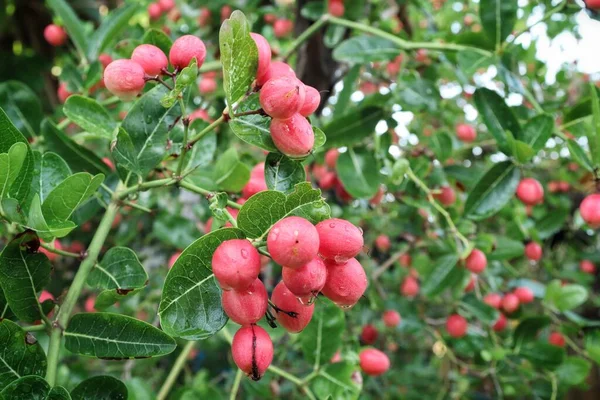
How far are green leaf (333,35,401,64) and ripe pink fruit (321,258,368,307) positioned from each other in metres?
0.74

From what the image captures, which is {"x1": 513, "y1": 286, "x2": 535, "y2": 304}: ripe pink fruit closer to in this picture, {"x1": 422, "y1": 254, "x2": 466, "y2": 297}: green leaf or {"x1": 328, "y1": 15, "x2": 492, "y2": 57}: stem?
{"x1": 422, "y1": 254, "x2": 466, "y2": 297}: green leaf

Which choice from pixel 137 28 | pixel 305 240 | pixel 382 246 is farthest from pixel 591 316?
pixel 305 240

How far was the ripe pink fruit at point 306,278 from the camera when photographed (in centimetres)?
56

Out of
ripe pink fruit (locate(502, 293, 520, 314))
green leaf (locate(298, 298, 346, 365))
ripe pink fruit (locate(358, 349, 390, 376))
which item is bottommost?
ripe pink fruit (locate(502, 293, 520, 314))

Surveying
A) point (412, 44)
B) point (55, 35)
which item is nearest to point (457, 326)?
point (412, 44)

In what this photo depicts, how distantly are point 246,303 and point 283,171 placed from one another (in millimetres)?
179

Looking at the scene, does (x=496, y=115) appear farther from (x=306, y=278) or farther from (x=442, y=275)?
(x=306, y=278)

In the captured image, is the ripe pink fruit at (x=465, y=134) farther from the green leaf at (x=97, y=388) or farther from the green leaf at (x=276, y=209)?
the green leaf at (x=97, y=388)

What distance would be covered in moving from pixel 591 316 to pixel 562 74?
155cm

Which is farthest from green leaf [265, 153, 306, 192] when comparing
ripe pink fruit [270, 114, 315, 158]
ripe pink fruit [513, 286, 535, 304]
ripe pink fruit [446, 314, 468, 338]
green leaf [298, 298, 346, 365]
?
ripe pink fruit [513, 286, 535, 304]

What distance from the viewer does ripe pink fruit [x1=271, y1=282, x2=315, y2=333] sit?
2.04 ft

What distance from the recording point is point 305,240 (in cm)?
53

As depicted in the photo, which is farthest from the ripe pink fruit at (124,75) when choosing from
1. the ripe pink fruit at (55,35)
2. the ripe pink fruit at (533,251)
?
the ripe pink fruit at (533,251)

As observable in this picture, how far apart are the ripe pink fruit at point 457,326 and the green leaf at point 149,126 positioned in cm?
113
